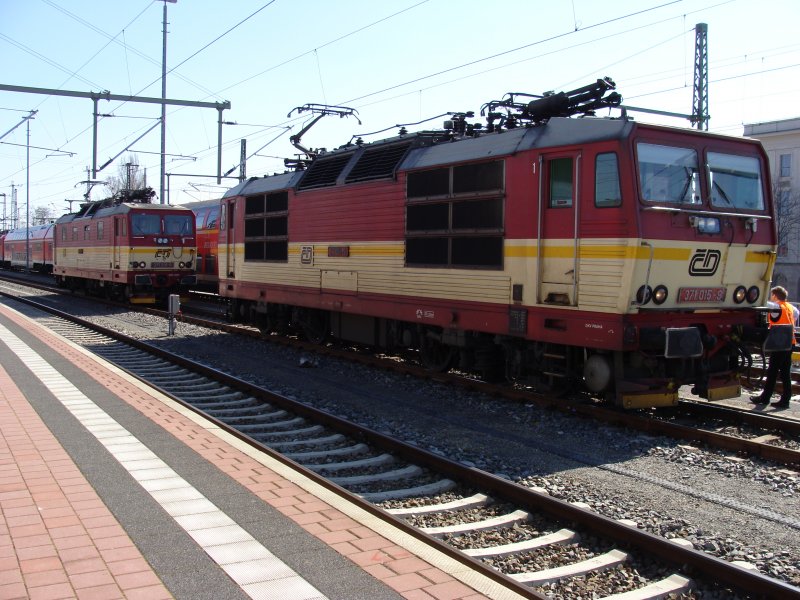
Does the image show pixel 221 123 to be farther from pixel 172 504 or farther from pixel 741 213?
pixel 172 504

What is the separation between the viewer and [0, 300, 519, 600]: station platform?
3.73 m

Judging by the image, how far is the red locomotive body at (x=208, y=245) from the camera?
90.4ft

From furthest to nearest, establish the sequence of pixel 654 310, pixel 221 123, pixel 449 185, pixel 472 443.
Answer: pixel 221 123 → pixel 449 185 → pixel 654 310 → pixel 472 443

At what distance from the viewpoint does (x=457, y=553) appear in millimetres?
4254

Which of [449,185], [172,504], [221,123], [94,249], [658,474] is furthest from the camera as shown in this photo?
[221,123]

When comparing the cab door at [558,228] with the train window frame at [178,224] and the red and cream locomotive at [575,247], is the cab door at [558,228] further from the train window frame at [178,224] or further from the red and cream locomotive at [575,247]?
the train window frame at [178,224]

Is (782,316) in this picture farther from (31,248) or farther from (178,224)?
(31,248)

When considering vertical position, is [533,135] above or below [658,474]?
above

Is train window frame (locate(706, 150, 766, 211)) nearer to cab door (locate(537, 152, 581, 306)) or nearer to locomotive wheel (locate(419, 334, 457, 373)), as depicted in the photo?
cab door (locate(537, 152, 581, 306))

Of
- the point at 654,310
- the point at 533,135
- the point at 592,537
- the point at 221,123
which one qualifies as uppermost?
the point at 221,123

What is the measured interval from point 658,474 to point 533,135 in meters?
4.46

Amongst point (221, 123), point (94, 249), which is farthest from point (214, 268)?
point (221, 123)

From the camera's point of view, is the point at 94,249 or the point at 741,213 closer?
the point at 741,213

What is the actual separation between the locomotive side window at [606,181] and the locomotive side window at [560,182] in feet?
1.29
